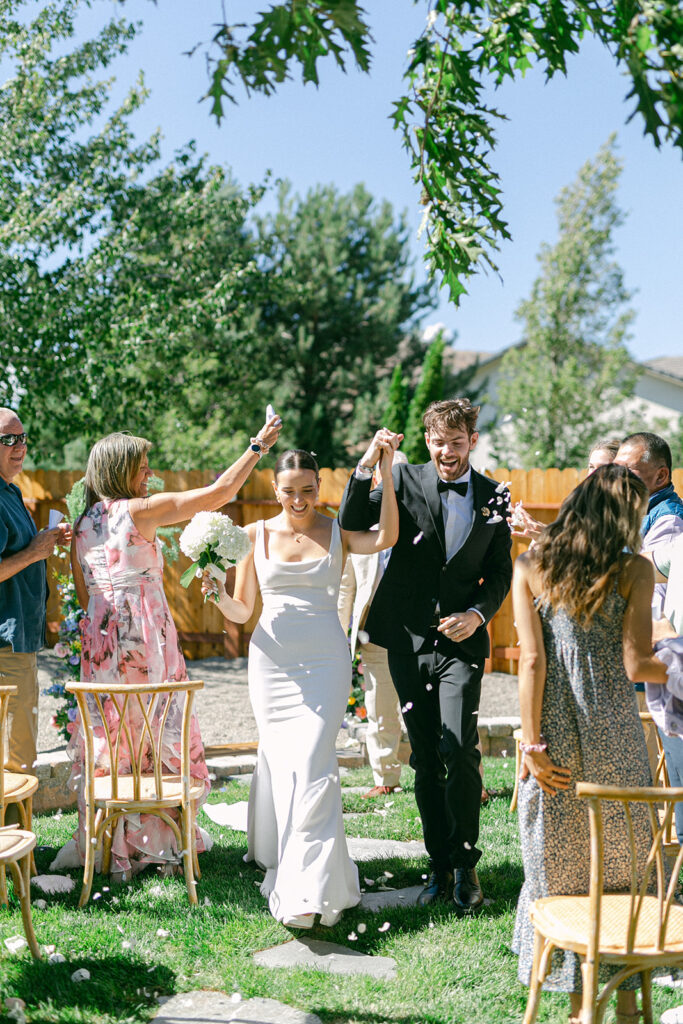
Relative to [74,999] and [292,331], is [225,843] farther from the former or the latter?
[292,331]

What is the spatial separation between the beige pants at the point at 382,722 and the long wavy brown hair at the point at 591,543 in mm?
3244

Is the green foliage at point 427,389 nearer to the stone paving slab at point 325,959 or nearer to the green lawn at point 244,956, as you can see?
the green lawn at point 244,956

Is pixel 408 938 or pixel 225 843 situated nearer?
pixel 408 938

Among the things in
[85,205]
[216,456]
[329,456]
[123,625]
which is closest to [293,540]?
[123,625]

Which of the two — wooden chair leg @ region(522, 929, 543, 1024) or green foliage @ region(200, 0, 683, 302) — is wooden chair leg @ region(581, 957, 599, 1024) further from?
green foliage @ region(200, 0, 683, 302)

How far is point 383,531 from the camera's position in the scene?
14.3ft

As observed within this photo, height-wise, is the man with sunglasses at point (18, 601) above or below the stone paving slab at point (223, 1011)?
above

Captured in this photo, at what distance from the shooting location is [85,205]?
10.7 m

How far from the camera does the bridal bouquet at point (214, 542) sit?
434 centimetres

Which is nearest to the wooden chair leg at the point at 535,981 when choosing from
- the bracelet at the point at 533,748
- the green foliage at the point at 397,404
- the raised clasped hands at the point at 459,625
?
the bracelet at the point at 533,748

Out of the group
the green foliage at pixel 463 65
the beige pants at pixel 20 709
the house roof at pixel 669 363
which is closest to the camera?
the green foliage at pixel 463 65

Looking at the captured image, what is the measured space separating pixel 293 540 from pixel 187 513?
22.0 inches

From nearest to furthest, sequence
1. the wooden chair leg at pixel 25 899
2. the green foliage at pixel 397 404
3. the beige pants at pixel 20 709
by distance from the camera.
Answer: the wooden chair leg at pixel 25 899 < the beige pants at pixel 20 709 < the green foliage at pixel 397 404

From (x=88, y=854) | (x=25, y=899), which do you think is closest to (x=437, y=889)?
(x=88, y=854)
